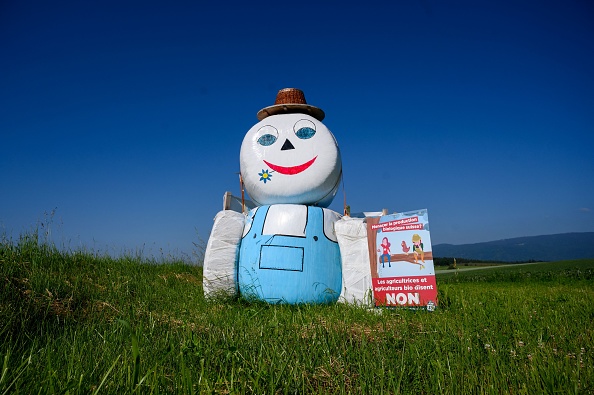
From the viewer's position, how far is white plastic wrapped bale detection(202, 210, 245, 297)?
436cm

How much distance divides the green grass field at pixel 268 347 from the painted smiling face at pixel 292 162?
147 cm

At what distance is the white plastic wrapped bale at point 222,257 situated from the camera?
4355 mm

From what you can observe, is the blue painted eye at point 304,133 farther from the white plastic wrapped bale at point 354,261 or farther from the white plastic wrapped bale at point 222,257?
the white plastic wrapped bale at point 222,257

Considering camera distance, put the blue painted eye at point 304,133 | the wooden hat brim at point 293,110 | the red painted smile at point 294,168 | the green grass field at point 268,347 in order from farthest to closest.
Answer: the wooden hat brim at point 293,110 < the blue painted eye at point 304,133 < the red painted smile at point 294,168 < the green grass field at point 268,347

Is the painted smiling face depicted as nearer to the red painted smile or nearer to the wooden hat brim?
the red painted smile

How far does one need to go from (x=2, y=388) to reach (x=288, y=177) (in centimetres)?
359

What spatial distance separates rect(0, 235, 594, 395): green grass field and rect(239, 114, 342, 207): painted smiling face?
1474mm

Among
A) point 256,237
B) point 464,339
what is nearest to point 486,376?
point 464,339

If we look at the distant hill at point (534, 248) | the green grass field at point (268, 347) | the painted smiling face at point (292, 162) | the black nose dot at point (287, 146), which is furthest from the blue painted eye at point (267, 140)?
the distant hill at point (534, 248)

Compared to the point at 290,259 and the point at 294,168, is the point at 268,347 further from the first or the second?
the point at 294,168

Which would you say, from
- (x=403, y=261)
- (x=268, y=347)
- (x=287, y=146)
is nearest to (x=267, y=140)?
(x=287, y=146)

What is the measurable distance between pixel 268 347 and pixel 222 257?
2.53 metres

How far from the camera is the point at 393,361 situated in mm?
1837

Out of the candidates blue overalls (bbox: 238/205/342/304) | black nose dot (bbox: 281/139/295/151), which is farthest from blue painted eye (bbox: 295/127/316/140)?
blue overalls (bbox: 238/205/342/304)
